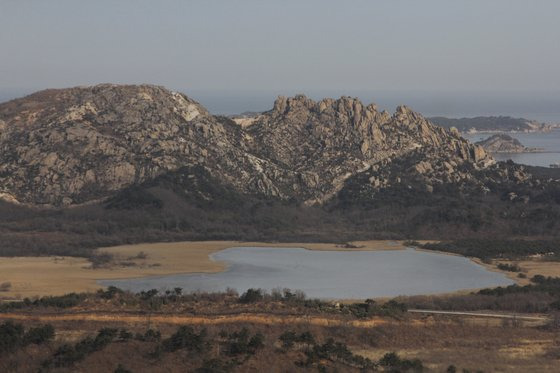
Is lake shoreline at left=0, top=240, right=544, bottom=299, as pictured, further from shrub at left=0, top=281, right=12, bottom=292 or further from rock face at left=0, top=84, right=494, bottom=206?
rock face at left=0, top=84, right=494, bottom=206

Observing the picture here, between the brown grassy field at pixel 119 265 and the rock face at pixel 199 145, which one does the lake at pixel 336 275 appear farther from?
the rock face at pixel 199 145

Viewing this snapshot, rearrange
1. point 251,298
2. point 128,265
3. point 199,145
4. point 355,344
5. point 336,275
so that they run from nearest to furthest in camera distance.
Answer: point 355,344 → point 251,298 → point 336,275 → point 128,265 → point 199,145

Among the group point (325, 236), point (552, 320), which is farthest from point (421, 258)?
point (552, 320)

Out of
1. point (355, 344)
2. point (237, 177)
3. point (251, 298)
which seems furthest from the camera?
point (237, 177)

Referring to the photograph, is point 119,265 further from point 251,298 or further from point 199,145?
point 199,145

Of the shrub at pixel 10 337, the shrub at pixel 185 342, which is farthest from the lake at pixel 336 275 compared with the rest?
the shrub at pixel 185 342

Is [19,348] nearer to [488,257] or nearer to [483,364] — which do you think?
[483,364]

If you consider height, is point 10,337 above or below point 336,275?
above

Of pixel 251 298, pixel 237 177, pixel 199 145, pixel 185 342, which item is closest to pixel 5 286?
pixel 251 298
